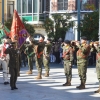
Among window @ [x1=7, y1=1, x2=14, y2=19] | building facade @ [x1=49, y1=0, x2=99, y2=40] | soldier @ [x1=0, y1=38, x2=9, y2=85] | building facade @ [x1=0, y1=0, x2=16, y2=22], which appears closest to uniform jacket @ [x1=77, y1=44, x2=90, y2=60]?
soldier @ [x1=0, y1=38, x2=9, y2=85]

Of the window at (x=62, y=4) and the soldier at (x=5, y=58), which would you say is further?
the window at (x=62, y=4)

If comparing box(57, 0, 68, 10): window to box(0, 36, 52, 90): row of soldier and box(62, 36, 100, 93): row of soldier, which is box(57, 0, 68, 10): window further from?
box(62, 36, 100, 93): row of soldier

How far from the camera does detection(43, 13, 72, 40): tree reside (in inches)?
1227

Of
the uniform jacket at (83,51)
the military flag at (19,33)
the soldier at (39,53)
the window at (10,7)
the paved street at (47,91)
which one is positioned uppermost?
the window at (10,7)

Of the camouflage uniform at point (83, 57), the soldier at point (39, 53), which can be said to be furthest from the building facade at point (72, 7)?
the camouflage uniform at point (83, 57)

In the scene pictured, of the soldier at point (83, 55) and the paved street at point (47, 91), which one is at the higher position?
the soldier at point (83, 55)

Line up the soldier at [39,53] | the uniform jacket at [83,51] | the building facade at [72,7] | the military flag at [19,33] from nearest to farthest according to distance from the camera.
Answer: the uniform jacket at [83,51]
the soldier at [39,53]
the military flag at [19,33]
the building facade at [72,7]

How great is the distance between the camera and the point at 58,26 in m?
31.9

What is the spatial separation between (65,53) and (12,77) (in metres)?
2.01

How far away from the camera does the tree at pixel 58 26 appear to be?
31.2m

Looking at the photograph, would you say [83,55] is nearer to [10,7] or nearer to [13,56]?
[13,56]

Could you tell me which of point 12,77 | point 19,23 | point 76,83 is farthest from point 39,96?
point 19,23

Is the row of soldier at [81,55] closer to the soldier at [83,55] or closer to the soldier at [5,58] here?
the soldier at [83,55]

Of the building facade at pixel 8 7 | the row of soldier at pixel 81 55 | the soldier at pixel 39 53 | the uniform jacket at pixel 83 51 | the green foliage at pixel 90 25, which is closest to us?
the row of soldier at pixel 81 55
